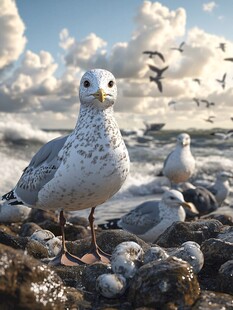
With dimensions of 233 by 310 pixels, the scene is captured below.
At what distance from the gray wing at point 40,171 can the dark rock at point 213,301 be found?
1.90m

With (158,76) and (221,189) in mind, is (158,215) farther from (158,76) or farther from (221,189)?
(158,76)

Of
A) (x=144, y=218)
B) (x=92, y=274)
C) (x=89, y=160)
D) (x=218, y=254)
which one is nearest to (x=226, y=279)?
(x=218, y=254)

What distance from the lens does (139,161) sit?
99.6 feet

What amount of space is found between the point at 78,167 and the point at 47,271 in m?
1.29

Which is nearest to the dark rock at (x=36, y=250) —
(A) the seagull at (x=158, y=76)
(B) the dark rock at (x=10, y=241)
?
(B) the dark rock at (x=10, y=241)

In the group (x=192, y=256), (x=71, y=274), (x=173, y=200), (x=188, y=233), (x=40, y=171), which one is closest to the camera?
(x=192, y=256)

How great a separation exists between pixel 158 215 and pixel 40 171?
11.4ft

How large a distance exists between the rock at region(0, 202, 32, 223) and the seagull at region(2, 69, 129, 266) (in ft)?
16.8

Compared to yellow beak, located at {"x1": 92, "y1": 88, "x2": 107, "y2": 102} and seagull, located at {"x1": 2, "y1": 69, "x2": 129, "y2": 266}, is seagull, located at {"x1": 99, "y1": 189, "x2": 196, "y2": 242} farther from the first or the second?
→ yellow beak, located at {"x1": 92, "y1": 88, "x2": 107, "y2": 102}

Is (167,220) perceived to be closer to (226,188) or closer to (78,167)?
(78,167)

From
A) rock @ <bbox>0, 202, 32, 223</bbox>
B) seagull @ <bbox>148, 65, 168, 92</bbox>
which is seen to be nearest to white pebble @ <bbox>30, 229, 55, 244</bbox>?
rock @ <bbox>0, 202, 32, 223</bbox>

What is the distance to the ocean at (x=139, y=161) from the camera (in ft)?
55.1

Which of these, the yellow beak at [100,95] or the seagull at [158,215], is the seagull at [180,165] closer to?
the seagull at [158,215]

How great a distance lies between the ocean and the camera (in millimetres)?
16797
